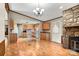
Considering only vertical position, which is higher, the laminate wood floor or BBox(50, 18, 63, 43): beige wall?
BBox(50, 18, 63, 43): beige wall

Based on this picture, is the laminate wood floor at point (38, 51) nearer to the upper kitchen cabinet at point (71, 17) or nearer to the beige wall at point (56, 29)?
the upper kitchen cabinet at point (71, 17)

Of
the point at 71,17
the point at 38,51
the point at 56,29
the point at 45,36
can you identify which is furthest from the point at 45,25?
the point at 38,51

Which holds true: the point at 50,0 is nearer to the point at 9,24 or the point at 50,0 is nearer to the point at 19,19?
the point at 9,24

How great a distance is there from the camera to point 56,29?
984cm

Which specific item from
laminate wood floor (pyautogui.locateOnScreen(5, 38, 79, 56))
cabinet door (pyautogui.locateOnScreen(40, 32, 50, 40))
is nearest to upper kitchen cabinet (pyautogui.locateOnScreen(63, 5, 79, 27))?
laminate wood floor (pyautogui.locateOnScreen(5, 38, 79, 56))

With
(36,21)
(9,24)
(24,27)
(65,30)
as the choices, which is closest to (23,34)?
(24,27)

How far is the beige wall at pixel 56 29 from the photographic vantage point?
906cm

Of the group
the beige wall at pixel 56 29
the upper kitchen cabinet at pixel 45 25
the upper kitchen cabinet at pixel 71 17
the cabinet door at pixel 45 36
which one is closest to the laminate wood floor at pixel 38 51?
the upper kitchen cabinet at pixel 71 17

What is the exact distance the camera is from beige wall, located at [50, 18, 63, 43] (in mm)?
9060

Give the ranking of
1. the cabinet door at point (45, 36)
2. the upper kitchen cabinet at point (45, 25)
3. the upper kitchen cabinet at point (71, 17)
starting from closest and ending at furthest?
the upper kitchen cabinet at point (71, 17) → the cabinet door at point (45, 36) → the upper kitchen cabinet at point (45, 25)

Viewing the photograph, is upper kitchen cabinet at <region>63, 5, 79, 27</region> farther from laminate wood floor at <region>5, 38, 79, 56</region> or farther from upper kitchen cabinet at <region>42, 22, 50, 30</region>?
upper kitchen cabinet at <region>42, 22, 50, 30</region>

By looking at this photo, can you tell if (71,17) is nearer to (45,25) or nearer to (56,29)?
(56,29)

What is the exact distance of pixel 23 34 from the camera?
15.1m

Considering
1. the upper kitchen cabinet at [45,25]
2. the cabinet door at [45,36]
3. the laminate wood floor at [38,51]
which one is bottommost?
the laminate wood floor at [38,51]
